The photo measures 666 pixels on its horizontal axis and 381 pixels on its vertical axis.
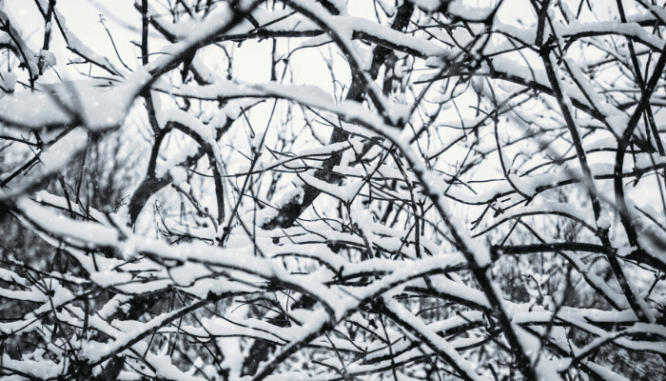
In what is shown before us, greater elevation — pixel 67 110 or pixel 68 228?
pixel 67 110

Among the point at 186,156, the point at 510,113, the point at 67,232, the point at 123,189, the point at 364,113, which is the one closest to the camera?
the point at 67,232

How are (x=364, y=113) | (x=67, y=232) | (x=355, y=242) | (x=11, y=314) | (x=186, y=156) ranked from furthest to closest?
1. (x=11, y=314)
2. (x=186, y=156)
3. (x=355, y=242)
4. (x=364, y=113)
5. (x=67, y=232)

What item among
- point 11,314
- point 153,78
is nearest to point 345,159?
point 153,78

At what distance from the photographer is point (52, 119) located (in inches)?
30.6

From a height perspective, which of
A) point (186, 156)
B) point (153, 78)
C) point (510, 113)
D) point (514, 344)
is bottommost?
point (514, 344)

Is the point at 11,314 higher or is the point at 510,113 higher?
the point at 11,314

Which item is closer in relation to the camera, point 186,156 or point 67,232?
point 67,232

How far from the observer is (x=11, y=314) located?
26.3 ft

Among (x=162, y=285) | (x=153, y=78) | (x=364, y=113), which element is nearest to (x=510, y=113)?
(x=364, y=113)

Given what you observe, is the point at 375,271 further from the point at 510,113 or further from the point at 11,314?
the point at 11,314

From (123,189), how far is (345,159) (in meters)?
10.4

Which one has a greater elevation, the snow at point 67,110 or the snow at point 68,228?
the snow at point 67,110

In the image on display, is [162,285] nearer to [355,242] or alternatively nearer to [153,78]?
[153,78]

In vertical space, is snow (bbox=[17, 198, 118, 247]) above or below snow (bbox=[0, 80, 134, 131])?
below
